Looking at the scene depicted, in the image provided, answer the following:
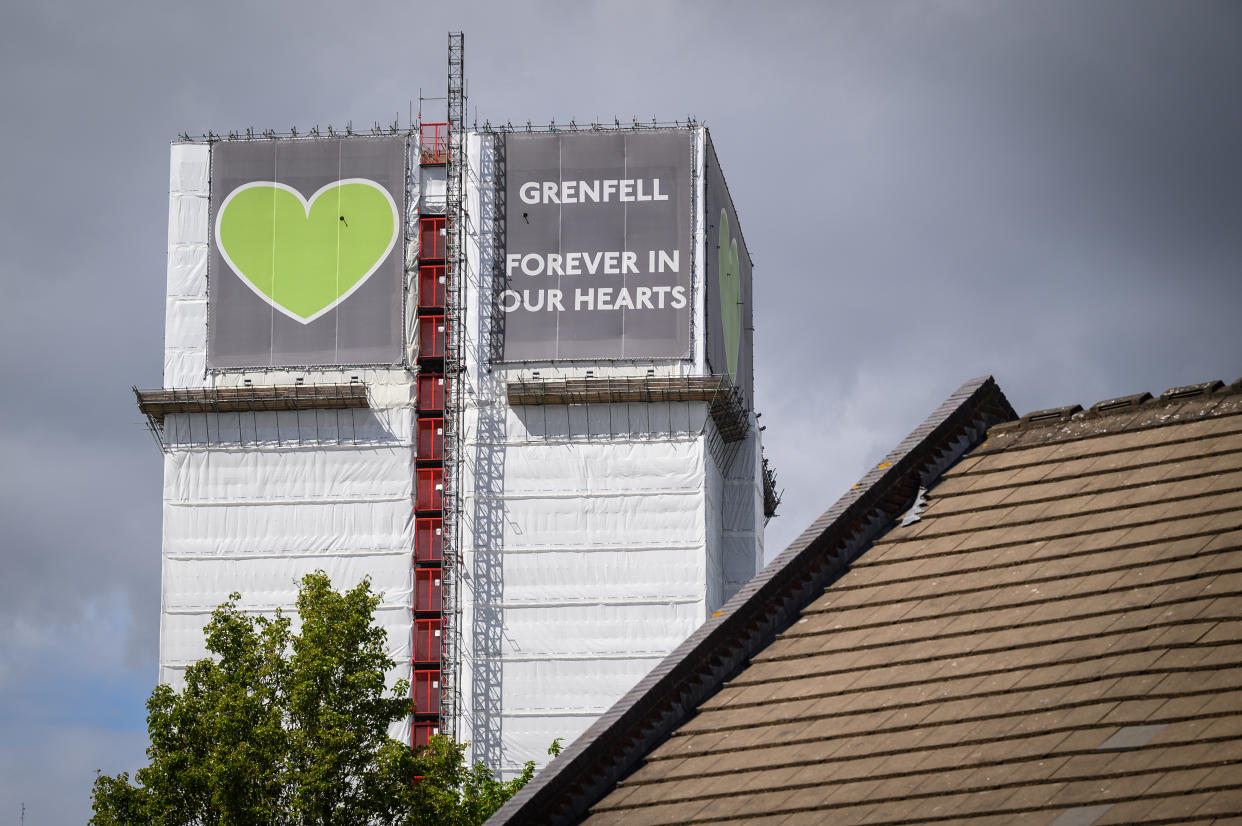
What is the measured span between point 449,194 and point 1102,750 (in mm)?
74512

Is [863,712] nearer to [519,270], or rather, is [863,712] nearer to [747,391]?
[519,270]

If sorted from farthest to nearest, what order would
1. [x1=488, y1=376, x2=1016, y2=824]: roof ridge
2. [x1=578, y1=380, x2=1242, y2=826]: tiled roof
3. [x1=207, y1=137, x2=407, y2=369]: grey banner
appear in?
[x1=207, y1=137, x2=407, y2=369]: grey banner → [x1=488, y1=376, x2=1016, y2=824]: roof ridge → [x1=578, y1=380, x2=1242, y2=826]: tiled roof

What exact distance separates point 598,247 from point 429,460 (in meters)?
12.4

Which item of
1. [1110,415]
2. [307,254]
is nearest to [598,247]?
[307,254]

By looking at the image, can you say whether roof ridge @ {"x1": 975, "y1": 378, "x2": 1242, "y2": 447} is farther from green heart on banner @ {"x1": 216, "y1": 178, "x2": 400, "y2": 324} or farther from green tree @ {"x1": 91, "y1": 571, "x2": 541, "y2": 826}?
green heart on banner @ {"x1": 216, "y1": 178, "x2": 400, "y2": 324}

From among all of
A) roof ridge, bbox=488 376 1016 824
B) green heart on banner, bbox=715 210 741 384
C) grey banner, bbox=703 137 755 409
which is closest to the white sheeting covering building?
grey banner, bbox=703 137 755 409

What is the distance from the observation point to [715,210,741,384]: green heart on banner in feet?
308

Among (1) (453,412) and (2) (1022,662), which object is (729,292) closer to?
(1) (453,412)

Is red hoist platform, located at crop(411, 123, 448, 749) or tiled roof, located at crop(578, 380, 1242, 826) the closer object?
tiled roof, located at crop(578, 380, 1242, 826)

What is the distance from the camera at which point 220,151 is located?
307 ft

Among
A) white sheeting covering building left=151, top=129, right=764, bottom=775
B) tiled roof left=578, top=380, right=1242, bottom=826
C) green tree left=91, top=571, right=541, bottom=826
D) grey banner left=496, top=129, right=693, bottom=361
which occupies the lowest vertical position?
tiled roof left=578, top=380, right=1242, bottom=826

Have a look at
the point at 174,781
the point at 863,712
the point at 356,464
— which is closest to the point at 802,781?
the point at 863,712

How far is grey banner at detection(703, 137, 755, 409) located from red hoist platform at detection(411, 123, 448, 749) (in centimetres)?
1241

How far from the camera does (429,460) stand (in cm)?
8875
